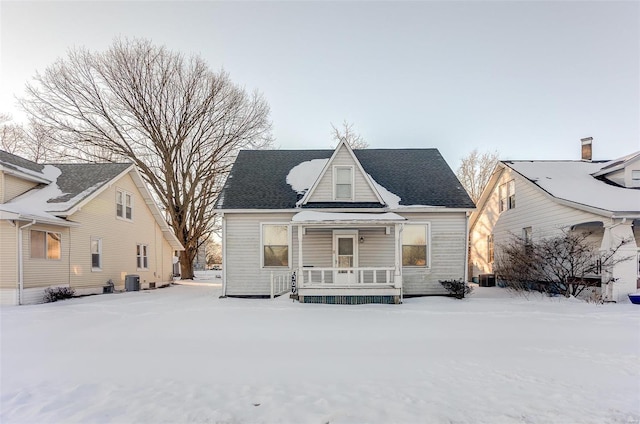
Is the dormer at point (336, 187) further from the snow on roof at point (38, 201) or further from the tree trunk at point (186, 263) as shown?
the tree trunk at point (186, 263)

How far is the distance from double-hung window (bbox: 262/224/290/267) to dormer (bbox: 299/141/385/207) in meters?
1.49

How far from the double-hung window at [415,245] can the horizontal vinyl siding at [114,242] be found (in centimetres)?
1364

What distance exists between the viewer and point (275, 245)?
14164 millimetres

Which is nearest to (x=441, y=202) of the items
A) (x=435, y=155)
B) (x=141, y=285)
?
(x=435, y=155)

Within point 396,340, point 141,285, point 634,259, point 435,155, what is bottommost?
point 141,285

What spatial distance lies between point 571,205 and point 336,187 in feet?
29.6

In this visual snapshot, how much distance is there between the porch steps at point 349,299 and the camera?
39.2 ft

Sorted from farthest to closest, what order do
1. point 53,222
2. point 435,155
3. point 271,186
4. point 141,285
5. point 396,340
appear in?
point 141,285 < point 435,155 < point 271,186 < point 53,222 < point 396,340

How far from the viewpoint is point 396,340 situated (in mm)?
6848

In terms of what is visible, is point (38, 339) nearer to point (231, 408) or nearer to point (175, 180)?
point (231, 408)

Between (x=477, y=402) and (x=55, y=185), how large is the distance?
60.4 feet

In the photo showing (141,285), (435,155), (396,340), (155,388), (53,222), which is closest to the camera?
(155,388)

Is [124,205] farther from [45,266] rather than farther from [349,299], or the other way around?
[349,299]

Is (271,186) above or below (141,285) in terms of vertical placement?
above
